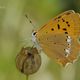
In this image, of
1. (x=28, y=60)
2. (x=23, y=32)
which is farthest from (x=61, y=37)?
(x=23, y=32)

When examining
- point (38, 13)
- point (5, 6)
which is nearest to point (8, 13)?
point (5, 6)

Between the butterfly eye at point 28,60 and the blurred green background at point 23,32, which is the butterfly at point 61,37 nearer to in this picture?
the butterfly eye at point 28,60

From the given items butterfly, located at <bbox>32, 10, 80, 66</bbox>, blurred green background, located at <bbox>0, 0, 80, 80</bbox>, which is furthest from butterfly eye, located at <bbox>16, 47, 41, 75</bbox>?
blurred green background, located at <bbox>0, 0, 80, 80</bbox>

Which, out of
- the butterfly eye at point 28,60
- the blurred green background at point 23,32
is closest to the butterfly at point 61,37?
the butterfly eye at point 28,60

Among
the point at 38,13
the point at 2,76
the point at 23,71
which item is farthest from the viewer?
the point at 38,13

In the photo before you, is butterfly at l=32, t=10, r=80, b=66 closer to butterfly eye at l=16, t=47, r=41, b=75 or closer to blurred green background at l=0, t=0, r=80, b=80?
butterfly eye at l=16, t=47, r=41, b=75

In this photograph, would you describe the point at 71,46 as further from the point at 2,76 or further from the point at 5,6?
the point at 5,6
